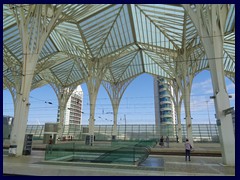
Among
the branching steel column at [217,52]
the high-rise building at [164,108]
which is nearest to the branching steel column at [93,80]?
the branching steel column at [217,52]

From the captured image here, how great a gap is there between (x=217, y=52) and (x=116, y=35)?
18608 mm

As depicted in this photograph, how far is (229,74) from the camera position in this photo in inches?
1610

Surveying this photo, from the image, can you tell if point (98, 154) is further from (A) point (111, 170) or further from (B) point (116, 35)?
(B) point (116, 35)

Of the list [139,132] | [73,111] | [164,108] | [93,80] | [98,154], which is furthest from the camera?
[73,111]

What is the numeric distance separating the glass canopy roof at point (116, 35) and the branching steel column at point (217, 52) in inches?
276

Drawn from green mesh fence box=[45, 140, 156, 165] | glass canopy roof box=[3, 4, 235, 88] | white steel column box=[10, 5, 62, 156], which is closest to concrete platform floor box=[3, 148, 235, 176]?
green mesh fence box=[45, 140, 156, 165]

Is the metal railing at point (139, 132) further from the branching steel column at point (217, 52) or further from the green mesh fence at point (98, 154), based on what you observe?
the branching steel column at point (217, 52)

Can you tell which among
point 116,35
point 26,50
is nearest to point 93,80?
point 116,35

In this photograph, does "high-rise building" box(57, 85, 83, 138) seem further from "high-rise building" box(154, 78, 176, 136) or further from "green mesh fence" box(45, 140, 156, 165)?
"green mesh fence" box(45, 140, 156, 165)

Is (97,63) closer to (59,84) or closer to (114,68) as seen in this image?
(114,68)

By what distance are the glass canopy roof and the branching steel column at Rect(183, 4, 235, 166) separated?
7.01m

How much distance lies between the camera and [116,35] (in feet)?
91.8
